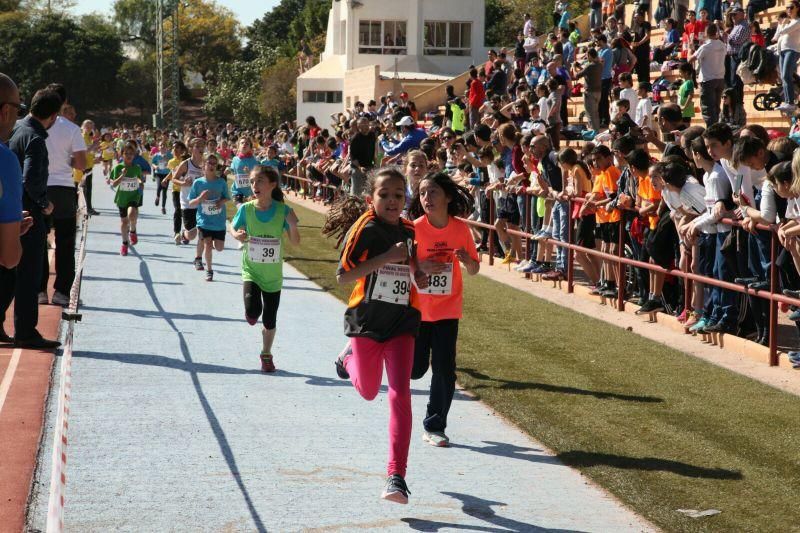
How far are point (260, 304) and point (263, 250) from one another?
18.7 inches

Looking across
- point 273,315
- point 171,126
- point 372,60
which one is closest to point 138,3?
point 171,126

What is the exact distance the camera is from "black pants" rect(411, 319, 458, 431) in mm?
7730

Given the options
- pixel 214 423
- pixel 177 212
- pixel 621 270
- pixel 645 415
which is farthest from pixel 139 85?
pixel 645 415

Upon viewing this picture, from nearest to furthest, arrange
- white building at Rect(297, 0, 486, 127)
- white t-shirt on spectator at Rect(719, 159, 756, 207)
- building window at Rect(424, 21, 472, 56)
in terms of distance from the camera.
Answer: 1. white t-shirt on spectator at Rect(719, 159, 756, 207)
2. white building at Rect(297, 0, 486, 127)
3. building window at Rect(424, 21, 472, 56)

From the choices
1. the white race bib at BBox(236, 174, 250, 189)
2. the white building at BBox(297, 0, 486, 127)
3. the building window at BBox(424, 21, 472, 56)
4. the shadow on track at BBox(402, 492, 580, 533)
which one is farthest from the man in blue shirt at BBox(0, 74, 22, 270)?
the building window at BBox(424, 21, 472, 56)

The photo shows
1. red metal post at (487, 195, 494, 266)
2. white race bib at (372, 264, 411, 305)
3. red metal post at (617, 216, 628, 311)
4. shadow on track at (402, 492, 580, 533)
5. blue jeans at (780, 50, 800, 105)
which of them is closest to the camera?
shadow on track at (402, 492, 580, 533)

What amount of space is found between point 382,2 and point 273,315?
62112 millimetres

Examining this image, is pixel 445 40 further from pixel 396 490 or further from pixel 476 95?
pixel 396 490

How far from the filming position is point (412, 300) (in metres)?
6.86

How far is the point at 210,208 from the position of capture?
16.3 meters

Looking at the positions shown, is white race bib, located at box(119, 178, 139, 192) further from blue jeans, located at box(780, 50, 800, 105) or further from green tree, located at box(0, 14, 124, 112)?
green tree, located at box(0, 14, 124, 112)

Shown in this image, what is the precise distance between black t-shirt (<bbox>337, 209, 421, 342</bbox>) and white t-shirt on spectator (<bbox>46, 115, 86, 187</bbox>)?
659cm

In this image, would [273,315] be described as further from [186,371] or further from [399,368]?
[399,368]

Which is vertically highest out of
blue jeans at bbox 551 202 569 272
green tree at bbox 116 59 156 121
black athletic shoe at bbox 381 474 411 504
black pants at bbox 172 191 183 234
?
green tree at bbox 116 59 156 121
